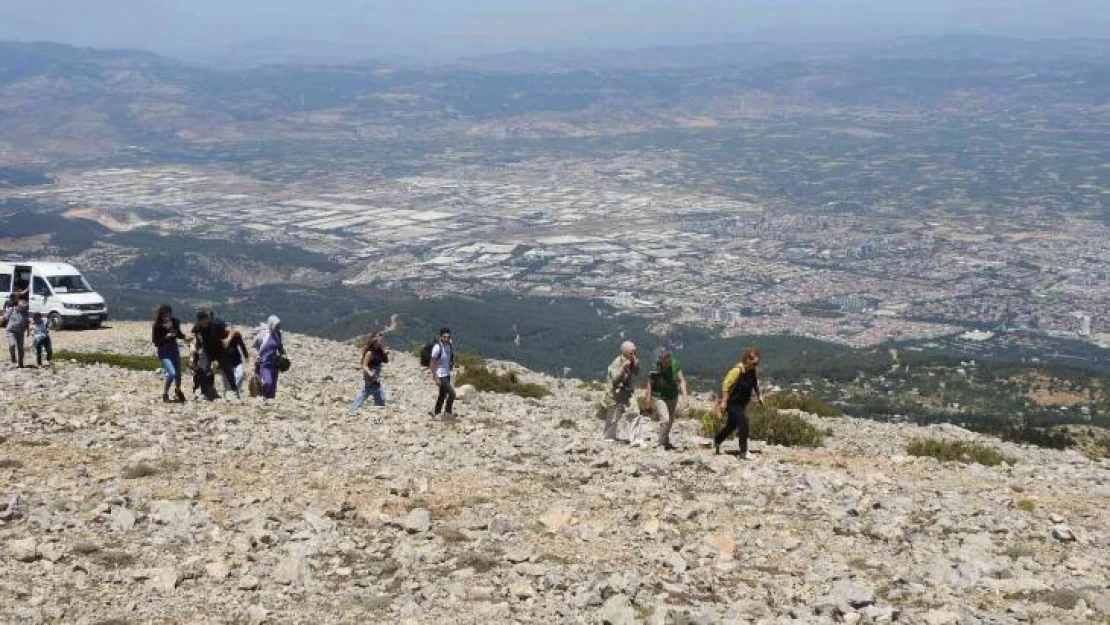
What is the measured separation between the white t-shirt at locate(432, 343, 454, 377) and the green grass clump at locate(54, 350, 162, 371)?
10.3m

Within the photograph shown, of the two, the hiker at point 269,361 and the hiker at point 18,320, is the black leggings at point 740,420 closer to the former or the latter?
the hiker at point 269,361

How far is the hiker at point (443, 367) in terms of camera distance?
21.0 meters

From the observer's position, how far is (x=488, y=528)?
44.3 ft

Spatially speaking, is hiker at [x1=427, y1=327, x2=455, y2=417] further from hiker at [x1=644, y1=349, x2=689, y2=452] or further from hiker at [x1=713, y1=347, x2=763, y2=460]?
hiker at [x1=713, y1=347, x2=763, y2=460]

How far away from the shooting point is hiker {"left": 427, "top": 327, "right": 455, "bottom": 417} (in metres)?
21.0

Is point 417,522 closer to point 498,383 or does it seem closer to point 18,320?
point 18,320

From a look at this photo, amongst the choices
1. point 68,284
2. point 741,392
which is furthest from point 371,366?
point 68,284

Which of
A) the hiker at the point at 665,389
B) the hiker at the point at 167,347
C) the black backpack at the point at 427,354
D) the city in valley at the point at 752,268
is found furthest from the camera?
the city in valley at the point at 752,268

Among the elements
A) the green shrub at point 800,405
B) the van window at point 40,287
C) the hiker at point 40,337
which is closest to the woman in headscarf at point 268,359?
the hiker at point 40,337

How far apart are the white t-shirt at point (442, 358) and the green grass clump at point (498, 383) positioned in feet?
22.1

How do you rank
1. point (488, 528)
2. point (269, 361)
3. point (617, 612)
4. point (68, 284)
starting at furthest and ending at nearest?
point (68, 284) < point (269, 361) < point (488, 528) < point (617, 612)

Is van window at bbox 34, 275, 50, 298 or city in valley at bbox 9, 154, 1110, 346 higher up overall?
van window at bbox 34, 275, 50, 298

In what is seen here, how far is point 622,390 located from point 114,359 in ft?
53.5

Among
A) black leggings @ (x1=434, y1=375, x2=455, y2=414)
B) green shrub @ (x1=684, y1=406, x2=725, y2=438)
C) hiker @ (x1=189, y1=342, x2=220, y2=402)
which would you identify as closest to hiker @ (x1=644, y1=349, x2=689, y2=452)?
Answer: green shrub @ (x1=684, y1=406, x2=725, y2=438)
